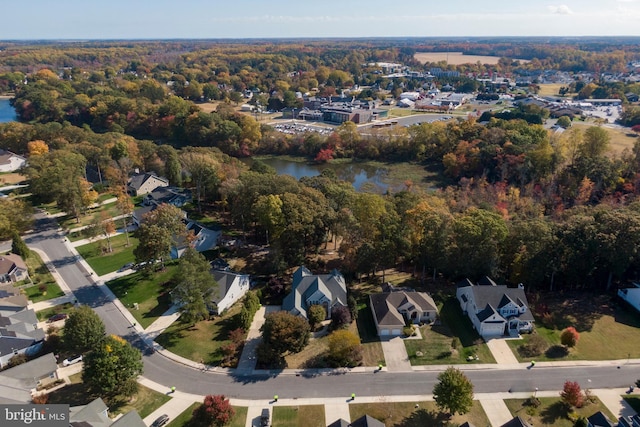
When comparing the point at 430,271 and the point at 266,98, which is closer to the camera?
the point at 430,271

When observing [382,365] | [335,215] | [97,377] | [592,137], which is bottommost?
[382,365]

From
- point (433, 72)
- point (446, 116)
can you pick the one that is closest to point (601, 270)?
point (446, 116)

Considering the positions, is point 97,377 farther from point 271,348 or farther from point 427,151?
point 427,151

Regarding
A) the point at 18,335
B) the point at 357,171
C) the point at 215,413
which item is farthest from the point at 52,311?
the point at 357,171

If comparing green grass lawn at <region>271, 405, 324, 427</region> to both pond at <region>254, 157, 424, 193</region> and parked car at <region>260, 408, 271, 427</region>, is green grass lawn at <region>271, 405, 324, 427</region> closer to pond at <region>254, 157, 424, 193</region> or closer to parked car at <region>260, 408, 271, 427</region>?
parked car at <region>260, 408, 271, 427</region>

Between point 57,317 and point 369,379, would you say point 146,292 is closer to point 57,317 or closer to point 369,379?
point 57,317

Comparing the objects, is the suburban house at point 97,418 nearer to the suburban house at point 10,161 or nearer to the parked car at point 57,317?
the parked car at point 57,317

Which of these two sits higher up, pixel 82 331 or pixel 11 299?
pixel 82 331
